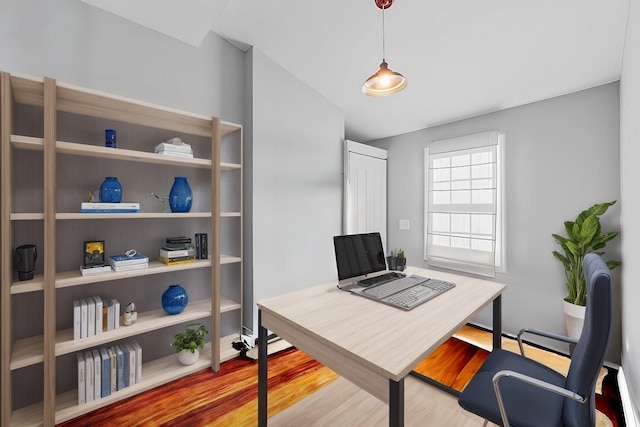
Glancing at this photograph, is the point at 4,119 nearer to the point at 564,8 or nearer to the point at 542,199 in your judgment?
the point at 564,8

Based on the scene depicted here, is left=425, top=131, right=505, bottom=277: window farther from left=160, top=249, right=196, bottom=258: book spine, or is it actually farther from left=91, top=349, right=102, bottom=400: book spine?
left=91, top=349, right=102, bottom=400: book spine

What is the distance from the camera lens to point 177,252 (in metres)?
2.07

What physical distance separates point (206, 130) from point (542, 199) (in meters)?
3.16

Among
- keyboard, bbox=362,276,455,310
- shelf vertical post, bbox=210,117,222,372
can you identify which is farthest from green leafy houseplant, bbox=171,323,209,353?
keyboard, bbox=362,276,455,310

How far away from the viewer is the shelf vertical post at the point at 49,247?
151 cm

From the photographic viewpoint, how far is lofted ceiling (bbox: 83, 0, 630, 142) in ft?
6.03

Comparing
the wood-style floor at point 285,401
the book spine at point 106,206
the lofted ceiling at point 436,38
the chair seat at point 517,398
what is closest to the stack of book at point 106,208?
the book spine at point 106,206

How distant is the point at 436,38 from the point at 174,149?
7.08ft

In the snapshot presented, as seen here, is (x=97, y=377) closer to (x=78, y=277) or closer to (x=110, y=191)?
(x=78, y=277)

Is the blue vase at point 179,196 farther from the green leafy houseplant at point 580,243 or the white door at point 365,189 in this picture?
the green leafy houseplant at point 580,243

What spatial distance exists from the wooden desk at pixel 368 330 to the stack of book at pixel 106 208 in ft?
3.83

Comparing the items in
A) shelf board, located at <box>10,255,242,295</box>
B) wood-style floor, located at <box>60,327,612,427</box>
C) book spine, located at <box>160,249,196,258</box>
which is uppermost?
book spine, located at <box>160,249,196,258</box>

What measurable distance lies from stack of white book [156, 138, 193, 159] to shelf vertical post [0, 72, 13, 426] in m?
0.74

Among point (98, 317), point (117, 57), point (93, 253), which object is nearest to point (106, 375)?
point (98, 317)
